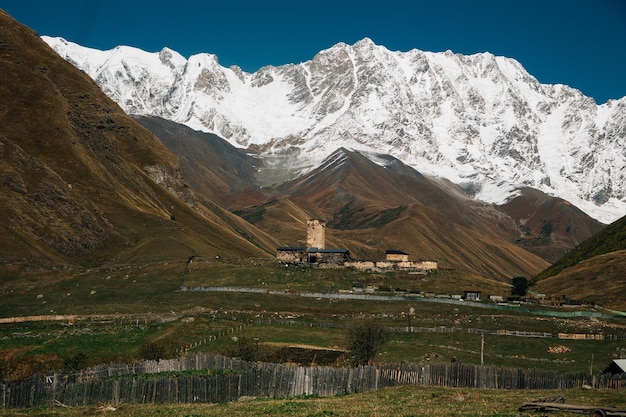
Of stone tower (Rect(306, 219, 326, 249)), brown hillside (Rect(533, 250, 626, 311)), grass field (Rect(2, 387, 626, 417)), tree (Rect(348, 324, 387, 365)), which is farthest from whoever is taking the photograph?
stone tower (Rect(306, 219, 326, 249))

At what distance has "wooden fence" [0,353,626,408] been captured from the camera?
2105 inches

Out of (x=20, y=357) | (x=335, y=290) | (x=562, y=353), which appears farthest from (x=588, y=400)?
(x=335, y=290)

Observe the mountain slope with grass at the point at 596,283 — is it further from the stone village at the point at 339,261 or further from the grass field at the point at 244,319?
the stone village at the point at 339,261

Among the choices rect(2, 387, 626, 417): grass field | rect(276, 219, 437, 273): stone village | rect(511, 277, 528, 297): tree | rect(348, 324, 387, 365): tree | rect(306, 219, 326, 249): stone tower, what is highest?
rect(306, 219, 326, 249): stone tower

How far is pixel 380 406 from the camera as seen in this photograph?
45625 millimetres

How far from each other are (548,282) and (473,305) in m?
76.5

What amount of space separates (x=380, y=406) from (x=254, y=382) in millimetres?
12892

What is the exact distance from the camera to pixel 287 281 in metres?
140

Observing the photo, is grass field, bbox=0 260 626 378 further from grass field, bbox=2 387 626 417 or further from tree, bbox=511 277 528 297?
grass field, bbox=2 387 626 417

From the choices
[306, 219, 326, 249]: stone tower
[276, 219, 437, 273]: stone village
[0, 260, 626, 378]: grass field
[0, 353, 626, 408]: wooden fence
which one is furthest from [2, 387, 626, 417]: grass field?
[306, 219, 326, 249]: stone tower

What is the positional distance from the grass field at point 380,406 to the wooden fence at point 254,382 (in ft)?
7.17

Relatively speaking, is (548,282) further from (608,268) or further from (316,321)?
(316,321)

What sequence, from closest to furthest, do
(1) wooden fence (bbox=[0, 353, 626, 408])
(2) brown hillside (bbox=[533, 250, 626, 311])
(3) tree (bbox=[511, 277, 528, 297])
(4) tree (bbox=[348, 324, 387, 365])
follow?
(1) wooden fence (bbox=[0, 353, 626, 408]) → (4) tree (bbox=[348, 324, 387, 365]) → (2) brown hillside (bbox=[533, 250, 626, 311]) → (3) tree (bbox=[511, 277, 528, 297])

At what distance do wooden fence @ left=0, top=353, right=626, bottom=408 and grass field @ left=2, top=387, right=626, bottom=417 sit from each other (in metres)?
2.19
